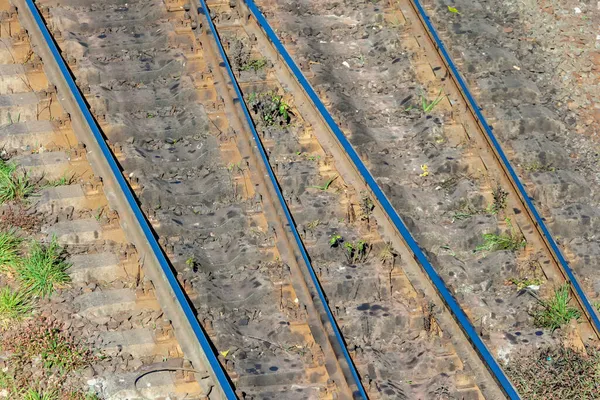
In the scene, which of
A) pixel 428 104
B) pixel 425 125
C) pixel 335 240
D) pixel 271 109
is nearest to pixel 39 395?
pixel 335 240

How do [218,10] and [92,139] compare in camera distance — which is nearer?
[92,139]

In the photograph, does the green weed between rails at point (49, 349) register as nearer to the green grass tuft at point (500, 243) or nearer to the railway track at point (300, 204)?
the railway track at point (300, 204)

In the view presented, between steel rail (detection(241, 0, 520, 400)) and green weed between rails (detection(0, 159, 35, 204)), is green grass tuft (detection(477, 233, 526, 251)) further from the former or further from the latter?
green weed between rails (detection(0, 159, 35, 204))

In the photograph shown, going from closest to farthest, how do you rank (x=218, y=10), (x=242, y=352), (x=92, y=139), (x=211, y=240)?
(x=242, y=352) → (x=211, y=240) → (x=92, y=139) → (x=218, y=10)

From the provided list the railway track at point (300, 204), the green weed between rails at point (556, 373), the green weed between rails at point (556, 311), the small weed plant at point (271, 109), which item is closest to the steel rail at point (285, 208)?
the railway track at point (300, 204)

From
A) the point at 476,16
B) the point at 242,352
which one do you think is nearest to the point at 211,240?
A: the point at 242,352

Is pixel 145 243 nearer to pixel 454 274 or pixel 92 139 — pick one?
pixel 92 139

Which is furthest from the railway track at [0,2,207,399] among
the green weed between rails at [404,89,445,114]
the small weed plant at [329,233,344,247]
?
the green weed between rails at [404,89,445,114]
